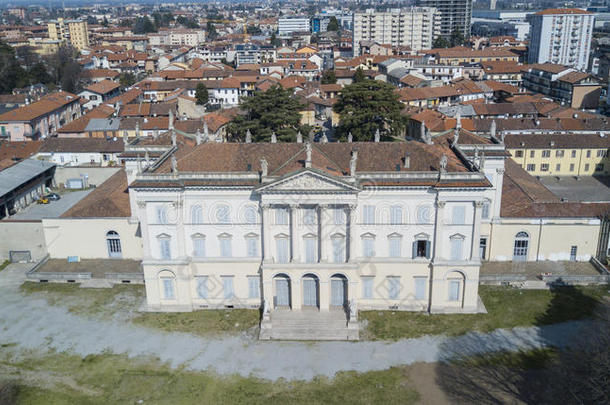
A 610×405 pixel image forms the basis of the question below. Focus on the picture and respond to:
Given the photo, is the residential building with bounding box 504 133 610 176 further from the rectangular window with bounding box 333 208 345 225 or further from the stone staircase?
the stone staircase

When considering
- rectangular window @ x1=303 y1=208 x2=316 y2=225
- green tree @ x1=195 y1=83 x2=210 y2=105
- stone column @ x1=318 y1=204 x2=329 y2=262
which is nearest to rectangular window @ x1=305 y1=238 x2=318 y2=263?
stone column @ x1=318 y1=204 x2=329 y2=262

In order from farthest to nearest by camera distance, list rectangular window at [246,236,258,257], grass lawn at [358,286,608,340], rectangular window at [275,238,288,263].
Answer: rectangular window at [246,236,258,257] → rectangular window at [275,238,288,263] → grass lawn at [358,286,608,340]

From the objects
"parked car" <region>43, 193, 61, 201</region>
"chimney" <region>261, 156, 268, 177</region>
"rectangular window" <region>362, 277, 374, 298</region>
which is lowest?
"parked car" <region>43, 193, 61, 201</region>

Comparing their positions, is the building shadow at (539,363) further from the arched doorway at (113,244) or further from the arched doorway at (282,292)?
the arched doorway at (113,244)

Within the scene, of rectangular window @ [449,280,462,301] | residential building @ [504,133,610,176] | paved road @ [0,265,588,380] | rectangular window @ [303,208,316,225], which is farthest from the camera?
residential building @ [504,133,610,176]

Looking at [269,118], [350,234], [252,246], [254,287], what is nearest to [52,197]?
[269,118]

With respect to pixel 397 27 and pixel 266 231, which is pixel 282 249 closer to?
pixel 266 231
